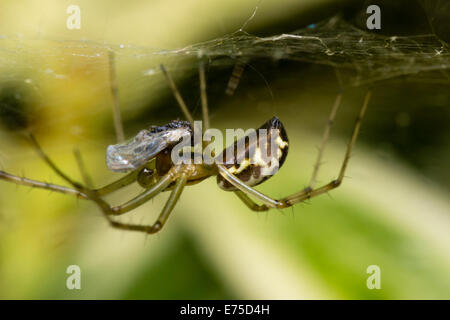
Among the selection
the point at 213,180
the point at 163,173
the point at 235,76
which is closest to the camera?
the point at 163,173

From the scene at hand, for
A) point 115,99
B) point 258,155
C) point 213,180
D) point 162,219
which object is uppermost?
point 115,99

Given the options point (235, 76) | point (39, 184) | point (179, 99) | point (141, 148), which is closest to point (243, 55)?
point (235, 76)

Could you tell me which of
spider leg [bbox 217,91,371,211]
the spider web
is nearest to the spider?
spider leg [bbox 217,91,371,211]

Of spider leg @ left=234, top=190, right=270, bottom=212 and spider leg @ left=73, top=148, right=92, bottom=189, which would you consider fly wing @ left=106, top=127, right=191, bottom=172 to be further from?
spider leg @ left=234, top=190, right=270, bottom=212

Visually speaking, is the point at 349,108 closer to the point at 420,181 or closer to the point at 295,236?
the point at 420,181

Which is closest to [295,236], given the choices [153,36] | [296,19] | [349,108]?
[349,108]

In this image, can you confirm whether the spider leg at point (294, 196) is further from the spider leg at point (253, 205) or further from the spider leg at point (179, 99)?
the spider leg at point (179, 99)

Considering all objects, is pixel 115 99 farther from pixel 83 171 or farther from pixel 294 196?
pixel 294 196
